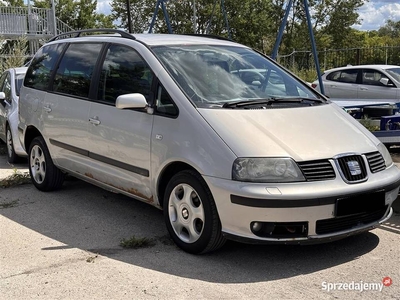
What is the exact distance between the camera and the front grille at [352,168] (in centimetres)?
392

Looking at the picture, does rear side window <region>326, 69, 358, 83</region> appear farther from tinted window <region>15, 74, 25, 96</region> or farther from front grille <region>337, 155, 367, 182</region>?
front grille <region>337, 155, 367, 182</region>

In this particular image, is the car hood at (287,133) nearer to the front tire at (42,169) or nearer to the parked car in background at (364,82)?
the front tire at (42,169)

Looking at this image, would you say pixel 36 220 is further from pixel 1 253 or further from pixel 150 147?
pixel 150 147

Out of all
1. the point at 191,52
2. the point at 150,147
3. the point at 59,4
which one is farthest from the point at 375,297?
the point at 59,4

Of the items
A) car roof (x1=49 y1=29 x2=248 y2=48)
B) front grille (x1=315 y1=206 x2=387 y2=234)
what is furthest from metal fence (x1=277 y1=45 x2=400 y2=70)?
front grille (x1=315 y1=206 x2=387 y2=234)

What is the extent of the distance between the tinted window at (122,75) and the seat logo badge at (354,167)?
6.02 feet

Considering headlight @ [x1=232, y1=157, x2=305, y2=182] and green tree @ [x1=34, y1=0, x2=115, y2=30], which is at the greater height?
green tree @ [x1=34, y1=0, x2=115, y2=30]

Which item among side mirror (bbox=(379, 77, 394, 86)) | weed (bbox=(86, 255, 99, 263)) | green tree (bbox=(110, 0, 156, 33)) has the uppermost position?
green tree (bbox=(110, 0, 156, 33))

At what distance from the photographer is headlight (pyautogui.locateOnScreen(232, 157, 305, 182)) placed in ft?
12.4

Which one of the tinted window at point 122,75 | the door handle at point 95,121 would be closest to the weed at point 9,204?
the door handle at point 95,121

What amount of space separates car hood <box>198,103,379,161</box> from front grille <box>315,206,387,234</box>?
1.60 feet

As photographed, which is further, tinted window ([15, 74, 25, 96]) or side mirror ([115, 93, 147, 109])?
tinted window ([15, 74, 25, 96])

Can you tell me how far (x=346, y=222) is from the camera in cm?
396

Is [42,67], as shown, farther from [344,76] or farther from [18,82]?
[344,76]
